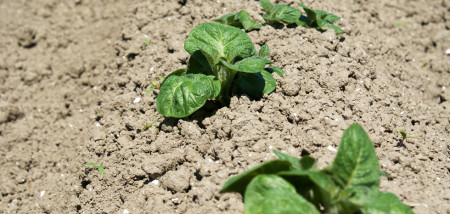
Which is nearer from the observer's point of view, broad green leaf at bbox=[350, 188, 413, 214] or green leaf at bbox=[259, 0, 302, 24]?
broad green leaf at bbox=[350, 188, 413, 214]

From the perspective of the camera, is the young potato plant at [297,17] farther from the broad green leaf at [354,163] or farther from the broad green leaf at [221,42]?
the broad green leaf at [354,163]

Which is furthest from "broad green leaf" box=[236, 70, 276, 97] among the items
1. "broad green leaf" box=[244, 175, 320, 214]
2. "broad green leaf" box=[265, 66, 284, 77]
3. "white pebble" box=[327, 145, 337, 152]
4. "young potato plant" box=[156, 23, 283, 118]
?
"broad green leaf" box=[244, 175, 320, 214]

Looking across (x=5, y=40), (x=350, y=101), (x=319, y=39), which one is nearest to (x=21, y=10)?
(x=5, y=40)

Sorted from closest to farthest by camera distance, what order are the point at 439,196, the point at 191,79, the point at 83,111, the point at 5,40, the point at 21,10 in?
the point at 439,196 → the point at 191,79 → the point at 83,111 → the point at 5,40 → the point at 21,10

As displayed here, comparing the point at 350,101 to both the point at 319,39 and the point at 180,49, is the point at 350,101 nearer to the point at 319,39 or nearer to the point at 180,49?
the point at 319,39

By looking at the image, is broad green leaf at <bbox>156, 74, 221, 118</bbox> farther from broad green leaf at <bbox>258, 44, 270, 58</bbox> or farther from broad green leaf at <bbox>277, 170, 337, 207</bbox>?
broad green leaf at <bbox>277, 170, 337, 207</bbox>

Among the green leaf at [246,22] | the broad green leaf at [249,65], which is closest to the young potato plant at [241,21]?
the green leaf at [246,22]
